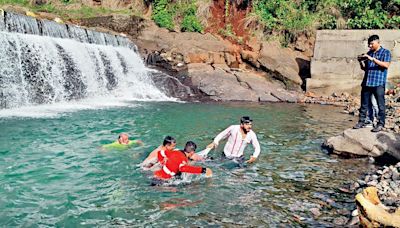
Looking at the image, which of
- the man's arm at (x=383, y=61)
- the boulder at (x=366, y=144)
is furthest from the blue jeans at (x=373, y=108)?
the man's arm at (x=383, y=61)

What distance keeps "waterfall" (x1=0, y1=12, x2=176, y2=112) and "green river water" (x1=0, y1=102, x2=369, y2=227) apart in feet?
12.3

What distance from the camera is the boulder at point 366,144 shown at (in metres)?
8.70

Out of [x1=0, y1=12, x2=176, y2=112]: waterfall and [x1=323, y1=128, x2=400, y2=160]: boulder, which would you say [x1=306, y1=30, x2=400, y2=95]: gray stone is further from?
[x1=323, y1=128, x2=400, y2=160]: boulder

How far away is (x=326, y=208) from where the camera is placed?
602 cm

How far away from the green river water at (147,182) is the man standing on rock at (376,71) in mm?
1395

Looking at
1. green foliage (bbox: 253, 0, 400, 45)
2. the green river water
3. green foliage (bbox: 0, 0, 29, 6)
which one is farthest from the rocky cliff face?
the green river water

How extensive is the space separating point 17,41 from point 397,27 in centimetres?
1973

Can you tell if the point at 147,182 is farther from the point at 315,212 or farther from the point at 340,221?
the point at 340,221

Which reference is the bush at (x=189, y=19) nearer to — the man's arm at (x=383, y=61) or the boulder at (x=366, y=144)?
the boulder at (x=366, y=144)

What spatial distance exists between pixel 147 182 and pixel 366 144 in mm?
5050

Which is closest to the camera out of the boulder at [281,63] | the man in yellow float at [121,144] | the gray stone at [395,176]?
the gray stone at [395,176]

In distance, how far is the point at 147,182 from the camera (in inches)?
279

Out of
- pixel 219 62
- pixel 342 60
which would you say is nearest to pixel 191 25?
pixel 219 62

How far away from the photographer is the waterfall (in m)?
15.8
